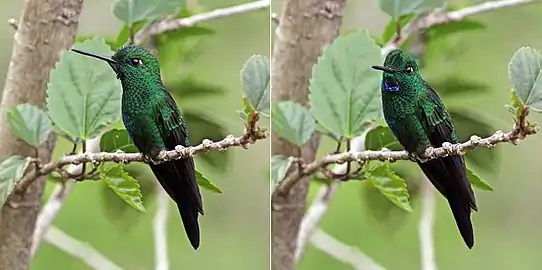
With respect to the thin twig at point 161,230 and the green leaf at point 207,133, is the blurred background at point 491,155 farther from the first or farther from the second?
the thin twig at point 161,230

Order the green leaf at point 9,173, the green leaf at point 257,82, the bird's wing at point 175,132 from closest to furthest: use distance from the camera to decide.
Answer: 1. the green leaf at point 9,173
2. the bird's wing at point 175,132
3. the green leaf at point 257,82

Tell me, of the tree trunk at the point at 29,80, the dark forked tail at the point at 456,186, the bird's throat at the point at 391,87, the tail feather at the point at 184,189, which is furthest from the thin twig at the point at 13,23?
the dark forked tail at the point at 456,186

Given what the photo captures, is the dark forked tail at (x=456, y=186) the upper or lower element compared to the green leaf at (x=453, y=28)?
lower

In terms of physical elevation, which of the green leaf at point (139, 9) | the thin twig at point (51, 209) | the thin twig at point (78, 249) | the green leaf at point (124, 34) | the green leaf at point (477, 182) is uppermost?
the green leaf at point (139, 9)

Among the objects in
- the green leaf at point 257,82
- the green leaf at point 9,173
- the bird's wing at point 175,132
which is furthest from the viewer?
the green leaf at point 257,82

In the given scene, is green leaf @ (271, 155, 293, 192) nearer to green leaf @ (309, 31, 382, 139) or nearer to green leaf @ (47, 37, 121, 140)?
green leaf @ (309, 31, 382, 139)

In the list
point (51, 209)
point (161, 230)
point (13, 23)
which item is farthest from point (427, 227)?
point (13, 23)

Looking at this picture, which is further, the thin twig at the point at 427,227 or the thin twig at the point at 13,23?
the thin twig at the point at 427,227
